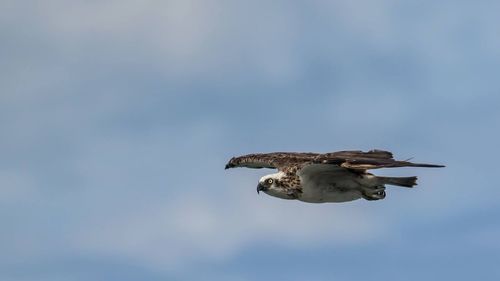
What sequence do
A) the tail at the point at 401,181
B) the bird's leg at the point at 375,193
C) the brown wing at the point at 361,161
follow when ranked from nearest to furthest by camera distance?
the brown wing at the point at 361,161, the tail at the point at 401,181, the bird's leg at the point at 375,193

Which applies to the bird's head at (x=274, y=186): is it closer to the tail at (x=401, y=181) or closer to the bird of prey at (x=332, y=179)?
the bird of prey at (x=332, y=179)

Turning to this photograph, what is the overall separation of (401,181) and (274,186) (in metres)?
5.21

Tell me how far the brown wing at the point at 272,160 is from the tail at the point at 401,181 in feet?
9.25

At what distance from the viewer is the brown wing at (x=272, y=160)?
4085cm

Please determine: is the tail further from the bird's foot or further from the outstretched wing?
the outstretched wing

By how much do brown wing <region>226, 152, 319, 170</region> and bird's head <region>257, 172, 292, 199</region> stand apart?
Answer: 0.82m

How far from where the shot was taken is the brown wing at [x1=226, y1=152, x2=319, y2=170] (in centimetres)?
4085

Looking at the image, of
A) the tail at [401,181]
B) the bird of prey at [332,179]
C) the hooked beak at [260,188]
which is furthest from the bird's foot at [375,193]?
the hooked beak at [260,188]

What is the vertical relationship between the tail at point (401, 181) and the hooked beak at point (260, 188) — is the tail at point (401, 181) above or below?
below

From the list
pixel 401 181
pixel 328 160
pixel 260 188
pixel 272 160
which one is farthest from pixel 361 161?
pixel 272 160

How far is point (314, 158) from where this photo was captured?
3759 cm

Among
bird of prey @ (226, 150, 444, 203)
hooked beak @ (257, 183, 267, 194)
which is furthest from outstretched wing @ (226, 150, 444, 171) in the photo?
hooked beak @ (257, 183, 267, 194)

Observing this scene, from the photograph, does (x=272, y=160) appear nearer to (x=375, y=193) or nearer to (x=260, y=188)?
(x=260, y=188)

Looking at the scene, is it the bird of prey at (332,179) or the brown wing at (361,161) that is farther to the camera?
the bird of prey at (332,179)
